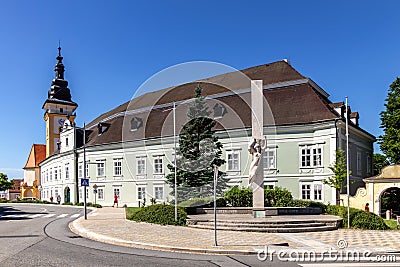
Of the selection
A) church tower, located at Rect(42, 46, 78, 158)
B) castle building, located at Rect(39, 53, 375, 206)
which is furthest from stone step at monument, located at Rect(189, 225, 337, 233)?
church tower, located at Rect(42, 46, 78, 158)

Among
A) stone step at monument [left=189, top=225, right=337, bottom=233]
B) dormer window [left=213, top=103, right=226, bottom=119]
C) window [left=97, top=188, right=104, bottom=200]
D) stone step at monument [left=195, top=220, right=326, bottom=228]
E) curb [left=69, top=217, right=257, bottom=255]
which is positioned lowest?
window [left=97, top=188, right=104, bottom=200]

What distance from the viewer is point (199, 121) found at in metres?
27.5

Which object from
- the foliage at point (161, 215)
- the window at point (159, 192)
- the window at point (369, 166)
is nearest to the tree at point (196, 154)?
the foliage at point (161, 215)

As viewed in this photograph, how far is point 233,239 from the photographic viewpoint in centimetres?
1509

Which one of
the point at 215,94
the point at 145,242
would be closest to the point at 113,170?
the point at 215,94

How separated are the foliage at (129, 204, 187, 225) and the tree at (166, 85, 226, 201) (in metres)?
4.91

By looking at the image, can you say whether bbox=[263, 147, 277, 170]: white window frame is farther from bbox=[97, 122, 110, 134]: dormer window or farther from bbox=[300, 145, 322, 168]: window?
bbox=[97, 122, 110, 134]: dormer window

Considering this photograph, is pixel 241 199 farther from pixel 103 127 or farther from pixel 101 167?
pixel 103 127

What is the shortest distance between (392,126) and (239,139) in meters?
15.2

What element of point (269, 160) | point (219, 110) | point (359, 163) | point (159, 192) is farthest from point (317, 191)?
point (159, 192)

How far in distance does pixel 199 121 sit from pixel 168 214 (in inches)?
339

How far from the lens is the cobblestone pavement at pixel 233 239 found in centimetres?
1327

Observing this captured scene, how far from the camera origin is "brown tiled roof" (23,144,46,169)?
78938 millimetres

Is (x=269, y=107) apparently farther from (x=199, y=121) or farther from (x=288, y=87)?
(x=199, y=121)
